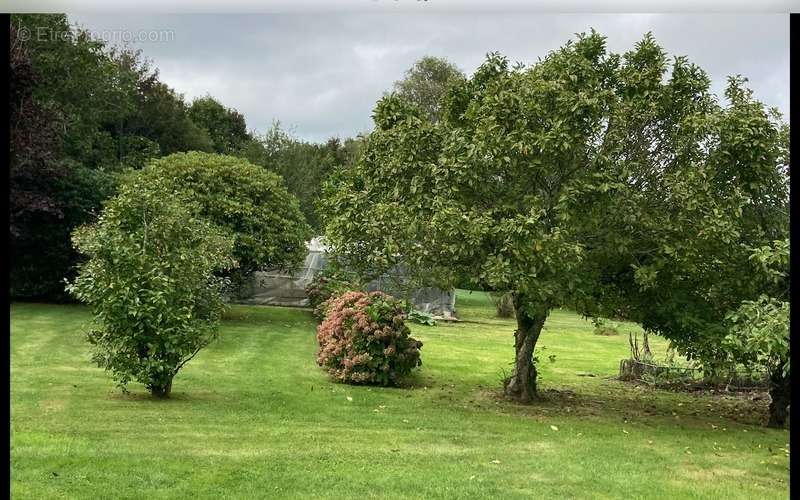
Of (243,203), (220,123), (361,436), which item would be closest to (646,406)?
(361,436)

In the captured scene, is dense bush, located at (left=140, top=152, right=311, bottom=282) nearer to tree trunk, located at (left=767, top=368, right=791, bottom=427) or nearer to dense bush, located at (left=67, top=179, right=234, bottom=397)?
dense bush, located at (left=67, top=179, right=234, bottom=397)

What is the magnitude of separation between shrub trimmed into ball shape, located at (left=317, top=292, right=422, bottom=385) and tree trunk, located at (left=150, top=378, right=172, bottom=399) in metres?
1.57

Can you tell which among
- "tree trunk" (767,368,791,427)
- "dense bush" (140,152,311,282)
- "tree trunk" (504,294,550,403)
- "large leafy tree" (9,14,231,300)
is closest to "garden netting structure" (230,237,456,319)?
"dense bush" (140,152,311,282)

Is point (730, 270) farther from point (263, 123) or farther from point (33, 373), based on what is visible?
point (263, 123)

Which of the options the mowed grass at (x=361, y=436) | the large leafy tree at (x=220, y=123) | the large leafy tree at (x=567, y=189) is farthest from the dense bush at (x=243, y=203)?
the large leafy tree at (x=220, y=123)

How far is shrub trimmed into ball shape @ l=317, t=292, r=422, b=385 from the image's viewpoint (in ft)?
18.9

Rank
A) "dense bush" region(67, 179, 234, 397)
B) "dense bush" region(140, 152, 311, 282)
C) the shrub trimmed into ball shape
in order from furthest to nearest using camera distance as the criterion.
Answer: "dense bush" region(140, 152, 311, 282)
the shrub trimmed into ball shape
"dense bush" region(67, 179, 234, 397)

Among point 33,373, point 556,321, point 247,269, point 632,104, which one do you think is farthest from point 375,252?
point 556,321

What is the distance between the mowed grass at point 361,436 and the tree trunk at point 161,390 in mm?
123

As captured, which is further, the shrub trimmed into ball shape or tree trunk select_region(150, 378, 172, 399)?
the shrub trimmed into ball shape

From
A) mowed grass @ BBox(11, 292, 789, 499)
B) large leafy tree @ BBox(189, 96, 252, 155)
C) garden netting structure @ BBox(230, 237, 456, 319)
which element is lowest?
mowed grass @ BBox(11, 292, 789, 499)

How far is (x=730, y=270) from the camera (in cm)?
420
